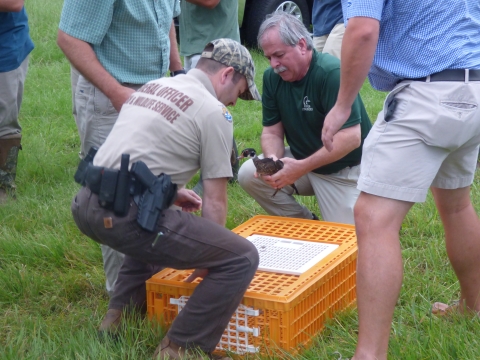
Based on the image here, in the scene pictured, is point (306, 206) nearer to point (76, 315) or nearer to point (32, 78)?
point (76, 315)

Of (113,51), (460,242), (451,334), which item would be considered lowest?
(451,334)

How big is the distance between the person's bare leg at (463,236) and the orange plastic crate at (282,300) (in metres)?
0.56

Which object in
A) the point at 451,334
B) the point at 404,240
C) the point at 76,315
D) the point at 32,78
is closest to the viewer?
the point at 451,334

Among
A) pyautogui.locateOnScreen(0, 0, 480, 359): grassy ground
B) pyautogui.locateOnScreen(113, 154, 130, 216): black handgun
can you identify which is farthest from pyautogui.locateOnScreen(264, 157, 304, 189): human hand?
pyautogui.locateOnScreen(113, 154, 130, 216): black handgun

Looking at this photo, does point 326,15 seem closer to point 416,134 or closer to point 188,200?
point 188,200

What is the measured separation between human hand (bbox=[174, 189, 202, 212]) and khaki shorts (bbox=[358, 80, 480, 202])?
954mm

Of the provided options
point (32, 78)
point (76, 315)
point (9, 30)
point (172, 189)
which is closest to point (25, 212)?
point (9, 30)

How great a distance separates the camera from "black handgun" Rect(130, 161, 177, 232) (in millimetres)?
3066

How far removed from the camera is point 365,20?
2750 mm

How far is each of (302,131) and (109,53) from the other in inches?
52.5

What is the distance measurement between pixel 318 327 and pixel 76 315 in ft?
3.87

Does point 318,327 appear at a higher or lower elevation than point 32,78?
higher

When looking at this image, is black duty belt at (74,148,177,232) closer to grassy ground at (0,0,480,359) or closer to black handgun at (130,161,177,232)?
black handgun at (130,161,177,232)

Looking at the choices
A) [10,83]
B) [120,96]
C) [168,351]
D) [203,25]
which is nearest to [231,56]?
[120,96]
